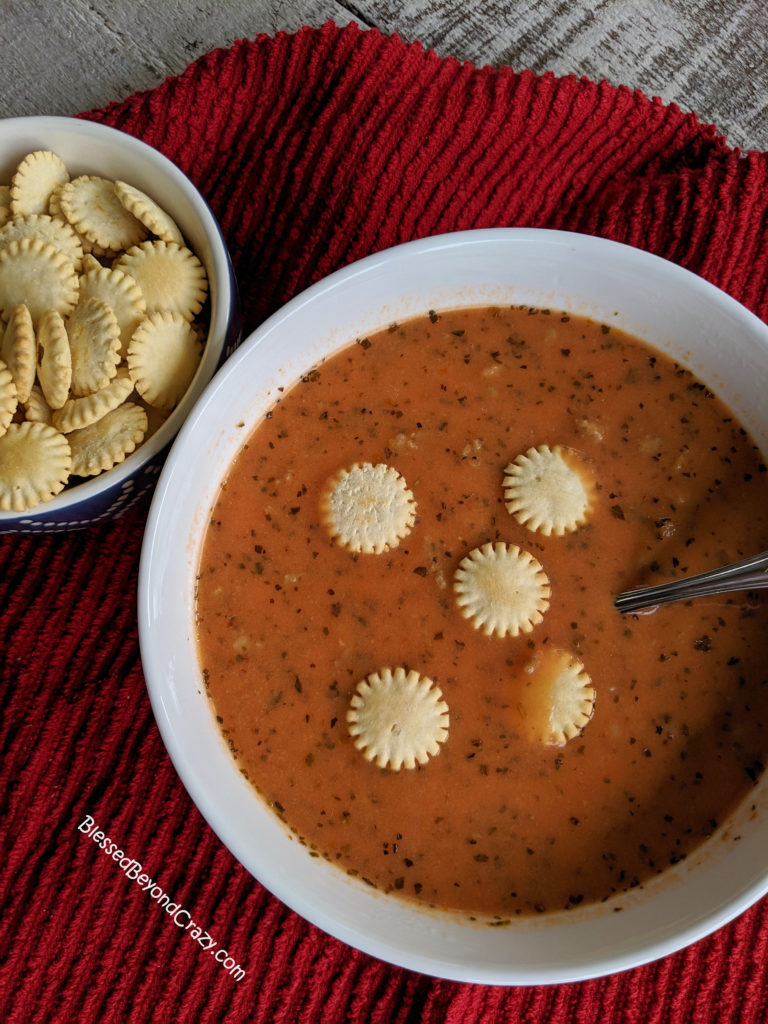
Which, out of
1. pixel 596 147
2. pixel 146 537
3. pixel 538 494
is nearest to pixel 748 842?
pixel 538 494

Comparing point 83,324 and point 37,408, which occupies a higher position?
point 83,324

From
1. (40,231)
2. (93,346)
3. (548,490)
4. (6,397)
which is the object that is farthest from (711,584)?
(40,231)

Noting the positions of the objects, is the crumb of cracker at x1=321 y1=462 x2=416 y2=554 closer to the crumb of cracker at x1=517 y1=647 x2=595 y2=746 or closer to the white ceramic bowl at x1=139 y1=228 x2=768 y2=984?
the white ceramic bowl at x1=139 y1=228 x2=768 y2=984

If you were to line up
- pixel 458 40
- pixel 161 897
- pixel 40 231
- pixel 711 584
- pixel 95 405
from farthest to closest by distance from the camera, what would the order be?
1. pixel 458 40
2. pixel 161 897
3. pixel 40 231
4. pixel 95 405
5. pixel 711 584

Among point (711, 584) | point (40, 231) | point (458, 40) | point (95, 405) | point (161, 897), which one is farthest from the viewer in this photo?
point (458, 40)

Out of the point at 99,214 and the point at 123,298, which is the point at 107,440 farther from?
the point at 99,214

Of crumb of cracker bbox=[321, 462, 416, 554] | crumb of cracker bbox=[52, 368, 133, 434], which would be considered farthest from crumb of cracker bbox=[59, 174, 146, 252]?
crumb of cracker bbox=[321, 462, 416, 554]

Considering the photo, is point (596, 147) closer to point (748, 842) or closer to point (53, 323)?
point (53, 323)

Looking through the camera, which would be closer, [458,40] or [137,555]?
[137,555]
